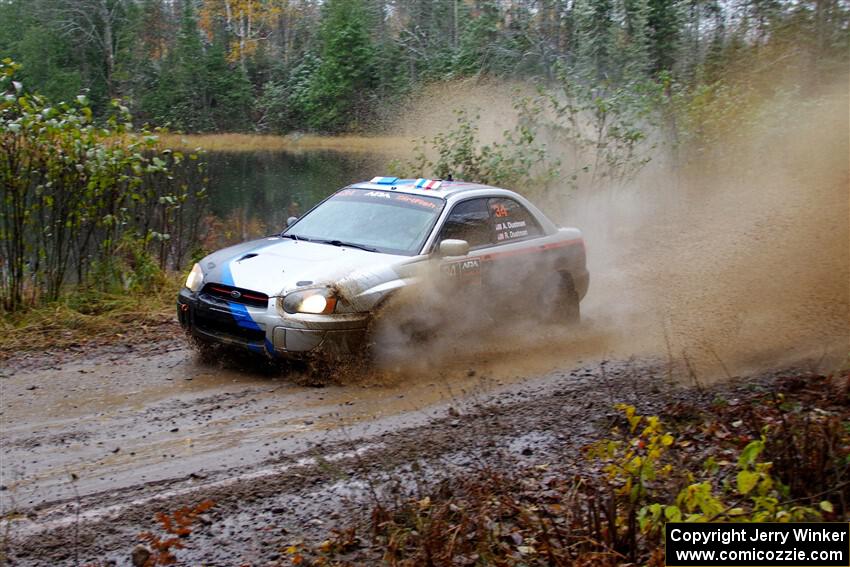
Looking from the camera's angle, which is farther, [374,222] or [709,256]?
[709,256]

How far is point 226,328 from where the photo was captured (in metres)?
7.47

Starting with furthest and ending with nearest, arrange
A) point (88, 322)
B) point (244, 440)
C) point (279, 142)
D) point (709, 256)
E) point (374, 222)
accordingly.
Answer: point (279, 142), point (709, 256), point (88, 322), point (374, 222), point (244, 440)

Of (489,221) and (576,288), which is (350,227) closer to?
(489,221)

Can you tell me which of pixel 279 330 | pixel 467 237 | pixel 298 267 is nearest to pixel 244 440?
pixel 279 330

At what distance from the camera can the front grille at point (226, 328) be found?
7277 millimetres

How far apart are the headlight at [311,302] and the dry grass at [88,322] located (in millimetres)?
2394

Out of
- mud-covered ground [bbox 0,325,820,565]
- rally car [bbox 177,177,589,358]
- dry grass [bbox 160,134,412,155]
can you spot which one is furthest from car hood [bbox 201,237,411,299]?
dry grass [bbox 160,134,412,155]

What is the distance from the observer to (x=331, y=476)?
543 cm

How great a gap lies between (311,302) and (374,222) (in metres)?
1.49

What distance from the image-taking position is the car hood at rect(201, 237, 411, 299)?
7402 mm

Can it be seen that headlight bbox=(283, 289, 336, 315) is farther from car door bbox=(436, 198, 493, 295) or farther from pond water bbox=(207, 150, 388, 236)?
pond water bbox=(207, 150, 388, 236)

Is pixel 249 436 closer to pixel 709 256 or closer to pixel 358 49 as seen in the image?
pixel 709 256

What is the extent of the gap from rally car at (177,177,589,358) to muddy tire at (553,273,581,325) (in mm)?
13

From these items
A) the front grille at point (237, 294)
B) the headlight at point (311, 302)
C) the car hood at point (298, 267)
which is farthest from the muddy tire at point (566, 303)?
the front grille at point (237, 294)
